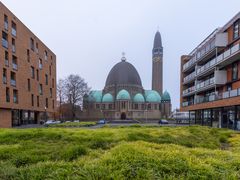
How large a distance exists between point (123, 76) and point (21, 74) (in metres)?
55.5

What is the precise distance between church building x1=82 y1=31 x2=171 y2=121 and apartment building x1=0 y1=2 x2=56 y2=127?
89.4 feet

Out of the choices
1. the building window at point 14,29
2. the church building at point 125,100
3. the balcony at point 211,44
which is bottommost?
the church building at point 125,100

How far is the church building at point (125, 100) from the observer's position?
2859 inches

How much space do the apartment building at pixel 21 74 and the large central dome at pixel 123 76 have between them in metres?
43.0

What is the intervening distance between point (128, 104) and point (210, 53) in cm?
4708

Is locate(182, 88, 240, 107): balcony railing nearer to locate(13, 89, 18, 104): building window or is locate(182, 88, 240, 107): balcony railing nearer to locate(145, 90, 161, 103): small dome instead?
locate(13, 89, 18, 104): building window

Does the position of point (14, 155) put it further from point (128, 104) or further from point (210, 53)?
point (128, 104)

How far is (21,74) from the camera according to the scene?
30.9 meters

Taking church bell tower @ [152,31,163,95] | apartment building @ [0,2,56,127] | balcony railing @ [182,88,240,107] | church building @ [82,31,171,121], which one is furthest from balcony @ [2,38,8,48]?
church bell tower @ [152,31,163,95]

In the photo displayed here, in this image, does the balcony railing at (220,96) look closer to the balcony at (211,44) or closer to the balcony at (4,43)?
the balcony at (211,44)

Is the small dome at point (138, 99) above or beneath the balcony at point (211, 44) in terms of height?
beneath

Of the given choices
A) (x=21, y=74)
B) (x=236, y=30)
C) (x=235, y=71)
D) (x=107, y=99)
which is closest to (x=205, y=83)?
(x=235, y=71)

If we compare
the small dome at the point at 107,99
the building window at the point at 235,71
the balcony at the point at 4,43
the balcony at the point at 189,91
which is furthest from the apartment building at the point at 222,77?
the small dome at the point at 107,99

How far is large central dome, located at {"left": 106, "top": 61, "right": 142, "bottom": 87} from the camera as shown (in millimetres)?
83062
